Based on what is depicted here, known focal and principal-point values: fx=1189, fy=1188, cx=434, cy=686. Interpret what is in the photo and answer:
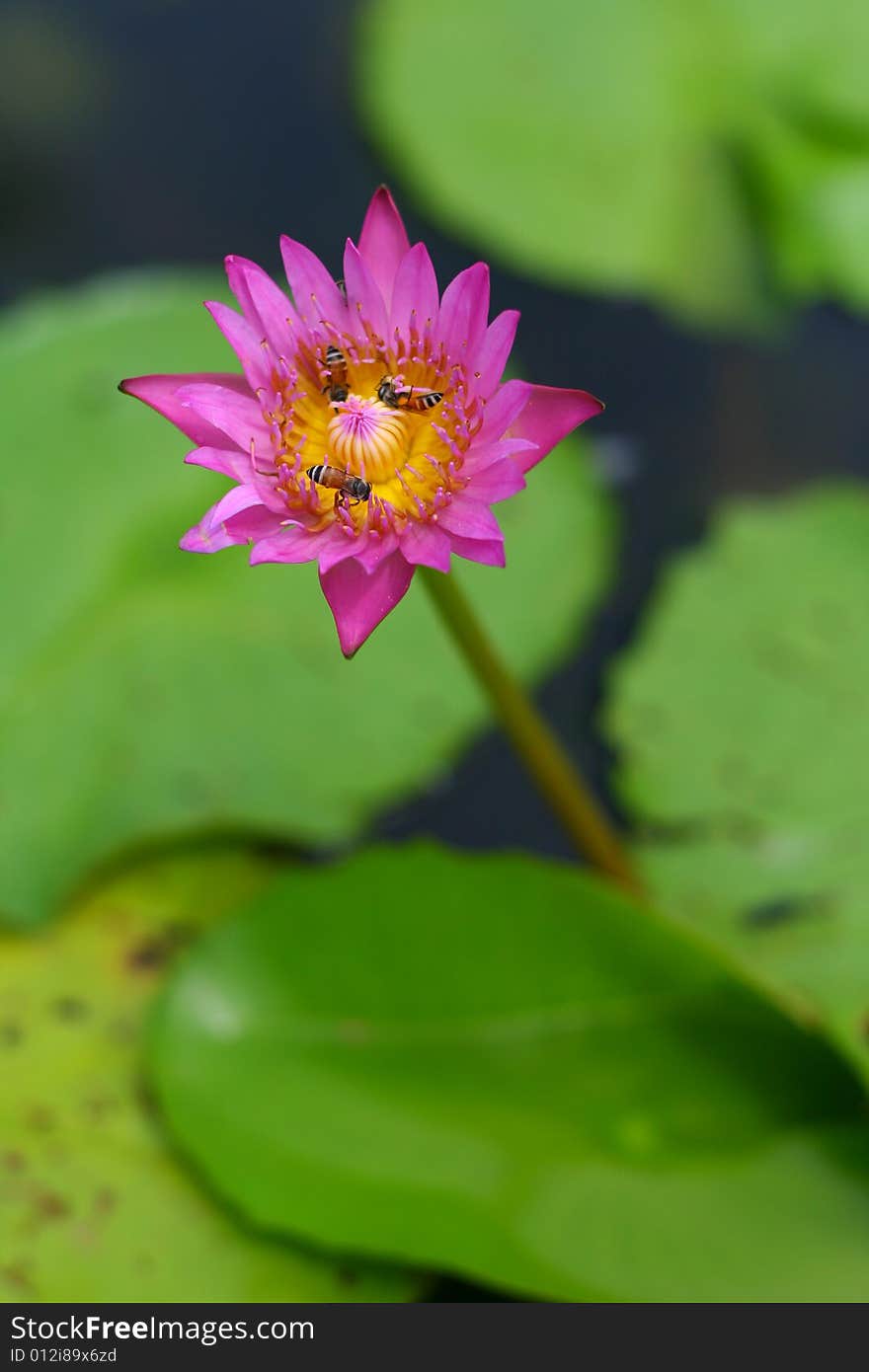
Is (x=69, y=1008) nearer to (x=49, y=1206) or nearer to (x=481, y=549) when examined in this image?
(x=49, y=1206)

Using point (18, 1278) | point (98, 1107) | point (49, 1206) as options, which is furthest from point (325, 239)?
point (18, 1278)

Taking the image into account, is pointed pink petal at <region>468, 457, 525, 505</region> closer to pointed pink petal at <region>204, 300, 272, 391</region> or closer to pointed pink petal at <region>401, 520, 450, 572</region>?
pointed pink petal at <region>401, 520, 450, 572</region>

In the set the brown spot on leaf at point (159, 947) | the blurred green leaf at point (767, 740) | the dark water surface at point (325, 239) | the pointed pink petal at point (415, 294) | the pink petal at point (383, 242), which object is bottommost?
the brown spot on leaf at point (159, 947)

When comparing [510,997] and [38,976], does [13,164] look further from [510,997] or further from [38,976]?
[510,997]

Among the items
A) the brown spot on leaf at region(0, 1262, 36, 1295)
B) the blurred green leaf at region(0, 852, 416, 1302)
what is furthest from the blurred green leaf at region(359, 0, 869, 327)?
the brown spot on leaf at region(0, 1262, 36, 1295)

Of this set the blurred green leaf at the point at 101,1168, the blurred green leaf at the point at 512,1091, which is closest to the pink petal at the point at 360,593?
the blurred green leaf at the point at 512,1091

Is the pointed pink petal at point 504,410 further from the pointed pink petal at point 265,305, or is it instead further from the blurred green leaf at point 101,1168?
the blurred green leaf at point 101,1168
